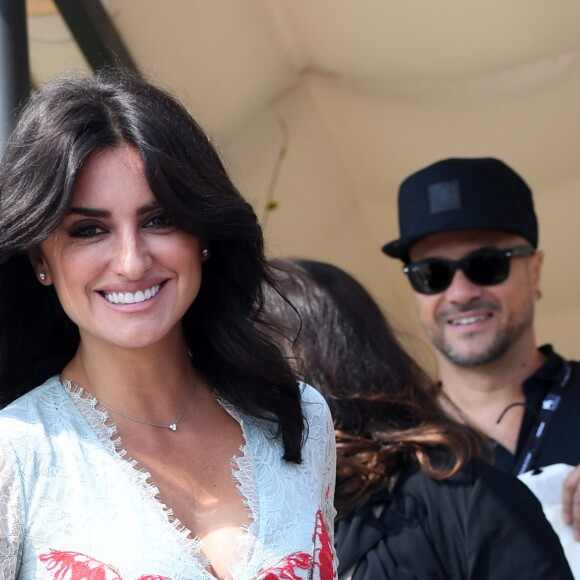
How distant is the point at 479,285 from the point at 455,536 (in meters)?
1.02

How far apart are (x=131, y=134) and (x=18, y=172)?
0.57 feet

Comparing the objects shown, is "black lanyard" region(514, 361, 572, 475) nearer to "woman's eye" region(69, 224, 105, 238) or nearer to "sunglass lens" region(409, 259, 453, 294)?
"sunglass lens" region(409, 259, 453, 294)

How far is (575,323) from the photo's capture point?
4.26 m

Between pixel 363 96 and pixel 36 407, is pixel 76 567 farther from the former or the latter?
pixel 363 96

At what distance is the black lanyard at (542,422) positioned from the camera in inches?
107

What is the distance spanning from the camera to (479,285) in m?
3.05

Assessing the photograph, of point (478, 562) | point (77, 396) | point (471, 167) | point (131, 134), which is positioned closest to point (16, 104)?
point (131, 134)

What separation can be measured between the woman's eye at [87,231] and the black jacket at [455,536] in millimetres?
868

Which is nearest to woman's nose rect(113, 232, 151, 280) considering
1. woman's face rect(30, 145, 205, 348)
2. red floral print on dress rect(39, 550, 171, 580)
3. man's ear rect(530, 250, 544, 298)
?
woman's face rect(30, 145, 205, 348)

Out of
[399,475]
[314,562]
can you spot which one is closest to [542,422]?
[399,475]

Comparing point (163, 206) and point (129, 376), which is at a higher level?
point (163, 206)

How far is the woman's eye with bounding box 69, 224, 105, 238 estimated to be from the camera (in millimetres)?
1610

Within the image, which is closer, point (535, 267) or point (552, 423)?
point (552, 423)

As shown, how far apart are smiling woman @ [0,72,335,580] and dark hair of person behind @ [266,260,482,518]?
0.42m
